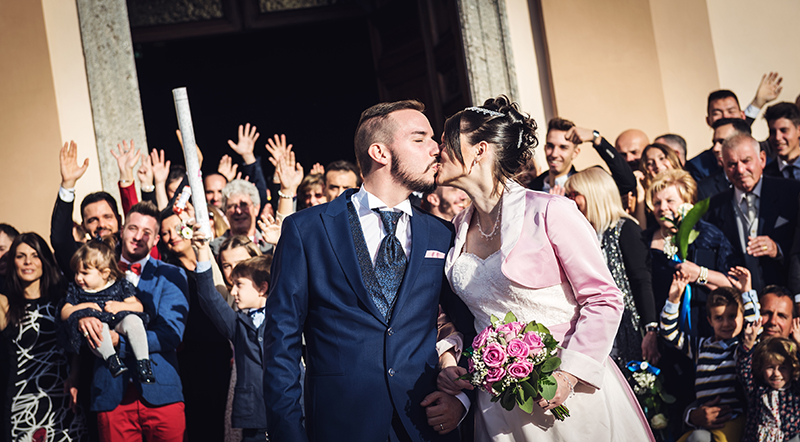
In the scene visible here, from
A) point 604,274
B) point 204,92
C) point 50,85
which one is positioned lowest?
point 604,274

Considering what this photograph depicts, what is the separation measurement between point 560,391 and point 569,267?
0.46m

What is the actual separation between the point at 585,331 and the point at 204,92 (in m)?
9.83

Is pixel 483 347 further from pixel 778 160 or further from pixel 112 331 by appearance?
pixel 778 160

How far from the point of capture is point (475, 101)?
7.03 m

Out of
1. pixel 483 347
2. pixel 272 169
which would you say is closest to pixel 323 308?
pixel 483 347

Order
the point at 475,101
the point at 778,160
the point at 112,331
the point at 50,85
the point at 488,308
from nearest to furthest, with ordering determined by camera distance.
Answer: the point at 488,308 < the point at 112,331 < the point at 778,160 < the point at 50,85 < the point at 475,101

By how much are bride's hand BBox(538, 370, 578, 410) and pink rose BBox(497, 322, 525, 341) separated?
210 mm

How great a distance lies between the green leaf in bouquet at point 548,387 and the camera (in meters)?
2.41

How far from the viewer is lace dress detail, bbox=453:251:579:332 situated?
2725mm

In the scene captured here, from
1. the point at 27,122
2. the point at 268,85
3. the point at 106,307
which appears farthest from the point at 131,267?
the point at 268,85

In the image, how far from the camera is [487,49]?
7059mm

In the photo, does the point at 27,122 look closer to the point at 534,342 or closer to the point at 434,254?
the point at 434,254

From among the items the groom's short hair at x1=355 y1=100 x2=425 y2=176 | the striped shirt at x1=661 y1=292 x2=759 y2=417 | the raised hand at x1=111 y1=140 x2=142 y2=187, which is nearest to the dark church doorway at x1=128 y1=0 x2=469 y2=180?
the raised hand at x1=111 y1=140 x2=142 y2=187

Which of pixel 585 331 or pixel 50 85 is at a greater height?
pixel 50 85
